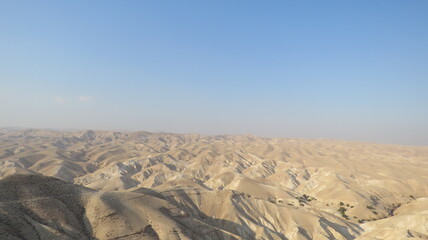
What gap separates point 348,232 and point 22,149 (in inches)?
7311

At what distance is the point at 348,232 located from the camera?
6128 cm

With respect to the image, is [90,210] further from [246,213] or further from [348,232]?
[348,232]

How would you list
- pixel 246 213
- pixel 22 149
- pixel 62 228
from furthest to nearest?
pixel 22 149 < pixel 246 213 < pixel 62 228

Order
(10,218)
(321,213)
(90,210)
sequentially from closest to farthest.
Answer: (10,218), (90,210), (321,213)

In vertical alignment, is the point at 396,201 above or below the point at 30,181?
below

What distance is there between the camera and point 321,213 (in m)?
67.9

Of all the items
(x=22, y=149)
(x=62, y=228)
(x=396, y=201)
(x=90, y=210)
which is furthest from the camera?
(x=22, y=149)

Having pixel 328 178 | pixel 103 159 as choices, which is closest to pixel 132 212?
pixel 328 178

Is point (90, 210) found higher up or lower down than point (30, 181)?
lower down

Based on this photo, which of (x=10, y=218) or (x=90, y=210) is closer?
(x=10, y=218)

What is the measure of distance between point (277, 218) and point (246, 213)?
7572mm

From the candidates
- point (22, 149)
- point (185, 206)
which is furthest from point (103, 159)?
point (185, 206)

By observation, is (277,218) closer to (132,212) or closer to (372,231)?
(372,231)

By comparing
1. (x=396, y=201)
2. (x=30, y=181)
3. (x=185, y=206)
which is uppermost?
(x=30, y=181)
